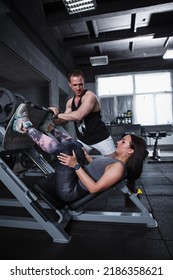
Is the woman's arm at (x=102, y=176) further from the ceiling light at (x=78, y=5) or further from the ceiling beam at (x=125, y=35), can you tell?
the ceiling beam at (x=125, y=35)

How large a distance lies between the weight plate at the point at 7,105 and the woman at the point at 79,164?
8.1 inches

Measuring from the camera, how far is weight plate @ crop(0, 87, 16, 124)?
170 cm

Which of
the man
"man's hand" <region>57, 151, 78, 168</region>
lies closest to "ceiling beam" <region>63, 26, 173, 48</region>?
the man

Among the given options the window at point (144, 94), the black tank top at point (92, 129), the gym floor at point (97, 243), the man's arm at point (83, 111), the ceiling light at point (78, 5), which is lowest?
the gym floor at point (97, 243)

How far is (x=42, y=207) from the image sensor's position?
1.54 m

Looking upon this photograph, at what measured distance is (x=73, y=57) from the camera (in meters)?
7.82

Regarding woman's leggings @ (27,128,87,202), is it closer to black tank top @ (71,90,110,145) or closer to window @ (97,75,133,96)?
black tank top @ (71,90,110,145)

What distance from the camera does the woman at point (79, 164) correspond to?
4.59 ft

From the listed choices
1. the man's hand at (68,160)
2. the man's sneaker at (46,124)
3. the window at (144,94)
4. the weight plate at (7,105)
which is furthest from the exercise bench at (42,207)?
the window at (144,94)

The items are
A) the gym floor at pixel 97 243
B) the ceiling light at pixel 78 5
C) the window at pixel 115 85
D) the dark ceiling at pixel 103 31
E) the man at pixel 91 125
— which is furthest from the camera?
the window at pixel 115 85

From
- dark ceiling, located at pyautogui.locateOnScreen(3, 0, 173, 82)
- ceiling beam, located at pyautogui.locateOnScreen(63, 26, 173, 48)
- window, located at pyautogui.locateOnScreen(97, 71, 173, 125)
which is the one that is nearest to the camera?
dark ceiling, located at pyautogui.locateOnScreen(3, 0, 173, 82)

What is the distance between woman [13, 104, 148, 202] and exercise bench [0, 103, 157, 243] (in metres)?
0.11

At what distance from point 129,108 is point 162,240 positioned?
25.3 ft
